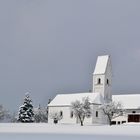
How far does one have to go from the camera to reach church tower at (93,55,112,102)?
329 feet

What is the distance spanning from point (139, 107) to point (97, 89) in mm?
11050

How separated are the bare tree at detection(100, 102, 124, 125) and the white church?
2374 mm

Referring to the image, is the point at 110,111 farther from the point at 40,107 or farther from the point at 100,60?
the point at 40,107

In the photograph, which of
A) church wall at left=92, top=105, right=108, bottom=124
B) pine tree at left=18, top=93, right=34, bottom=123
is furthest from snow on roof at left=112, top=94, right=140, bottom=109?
pine tree at left=18, top=93, right=34, bottom=123

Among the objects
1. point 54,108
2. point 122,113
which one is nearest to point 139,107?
point 122,113

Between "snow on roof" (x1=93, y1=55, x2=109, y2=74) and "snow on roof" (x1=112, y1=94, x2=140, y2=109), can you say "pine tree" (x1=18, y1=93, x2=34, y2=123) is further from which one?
"snow on roof" (x1=112, y1=94, x2=140, y2=109)

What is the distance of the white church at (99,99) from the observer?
9650 cm

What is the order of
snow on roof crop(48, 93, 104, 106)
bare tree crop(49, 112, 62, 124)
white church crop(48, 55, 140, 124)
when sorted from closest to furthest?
white church crop(48, 55, 140, 124) < snow on roof crop(48, 93, 104, 106) < bare tree crop(49, 112, 62, 124)

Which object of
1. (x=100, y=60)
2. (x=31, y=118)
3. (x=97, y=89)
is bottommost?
(x=31, y=118)

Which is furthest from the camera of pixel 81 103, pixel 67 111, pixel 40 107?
pixel 40 107

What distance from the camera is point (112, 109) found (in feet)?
297

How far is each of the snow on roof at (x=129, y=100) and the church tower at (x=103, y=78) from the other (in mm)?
2832

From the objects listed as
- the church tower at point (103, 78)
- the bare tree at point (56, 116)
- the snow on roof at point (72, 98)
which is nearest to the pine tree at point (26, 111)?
the bare tree at point (56, 116)

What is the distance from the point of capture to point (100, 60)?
10331 cm
